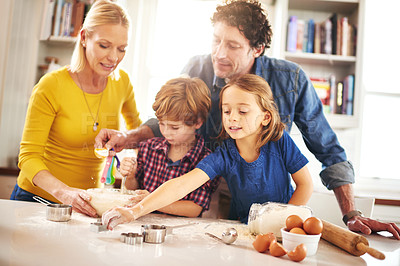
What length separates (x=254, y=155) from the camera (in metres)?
1.02

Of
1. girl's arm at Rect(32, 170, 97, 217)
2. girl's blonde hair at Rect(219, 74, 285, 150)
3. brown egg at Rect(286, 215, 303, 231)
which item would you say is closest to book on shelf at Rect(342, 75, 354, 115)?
girl's blonde hair at Rect(219, 74, 285, 150)

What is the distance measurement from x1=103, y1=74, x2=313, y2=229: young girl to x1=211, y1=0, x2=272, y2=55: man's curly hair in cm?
19

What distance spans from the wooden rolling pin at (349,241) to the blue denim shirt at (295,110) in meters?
0.39

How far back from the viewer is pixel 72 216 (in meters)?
0.86

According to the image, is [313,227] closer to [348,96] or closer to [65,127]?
[65,127]

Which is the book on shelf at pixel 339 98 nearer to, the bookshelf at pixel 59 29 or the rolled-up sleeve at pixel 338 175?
the rolled-up sleeve at pixel 338 175

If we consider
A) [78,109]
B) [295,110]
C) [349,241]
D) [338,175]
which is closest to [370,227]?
[338,175]

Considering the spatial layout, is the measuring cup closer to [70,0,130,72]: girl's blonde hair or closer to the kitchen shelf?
[70,0,130,72]: girl's blonde hair

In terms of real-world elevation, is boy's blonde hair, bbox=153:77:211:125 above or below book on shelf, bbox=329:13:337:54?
below

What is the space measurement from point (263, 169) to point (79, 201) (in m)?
0.51

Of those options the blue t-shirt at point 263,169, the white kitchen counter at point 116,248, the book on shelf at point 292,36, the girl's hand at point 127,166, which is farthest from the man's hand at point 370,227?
the book on shelf at point 292,36

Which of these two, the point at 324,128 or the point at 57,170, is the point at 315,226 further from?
the point at 57,170

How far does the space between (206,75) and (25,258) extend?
86 centimetres

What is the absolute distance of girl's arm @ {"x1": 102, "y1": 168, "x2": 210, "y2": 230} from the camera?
0.77 metres
